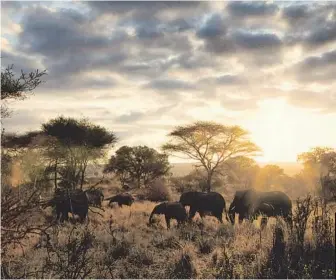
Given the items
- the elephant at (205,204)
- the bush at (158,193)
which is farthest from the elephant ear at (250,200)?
the bush at (158,193)

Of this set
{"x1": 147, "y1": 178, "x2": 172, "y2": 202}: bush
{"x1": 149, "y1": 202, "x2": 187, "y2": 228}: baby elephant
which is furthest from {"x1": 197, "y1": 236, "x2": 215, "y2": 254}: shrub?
{"x1": 147, "y1": 178, "x2": 172, "y2": 202}: bush

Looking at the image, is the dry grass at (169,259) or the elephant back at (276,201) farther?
the elephant back at (276,201)

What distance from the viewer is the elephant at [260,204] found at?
58.3 ft

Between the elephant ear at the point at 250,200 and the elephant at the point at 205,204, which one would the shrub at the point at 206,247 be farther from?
the elephant at the point at 205,204

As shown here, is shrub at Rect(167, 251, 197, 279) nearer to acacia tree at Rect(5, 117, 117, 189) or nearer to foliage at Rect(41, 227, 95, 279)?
foliage at Rect(41, 227, 95, 279)

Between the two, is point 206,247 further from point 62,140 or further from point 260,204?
point 62,140

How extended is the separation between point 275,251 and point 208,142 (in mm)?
33610

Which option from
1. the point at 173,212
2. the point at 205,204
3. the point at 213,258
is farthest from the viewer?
the point at 205,204

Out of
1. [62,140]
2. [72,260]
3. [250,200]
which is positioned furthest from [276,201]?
[62,140]

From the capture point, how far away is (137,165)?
53844 millimetres

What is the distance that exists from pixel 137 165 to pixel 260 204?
120ft

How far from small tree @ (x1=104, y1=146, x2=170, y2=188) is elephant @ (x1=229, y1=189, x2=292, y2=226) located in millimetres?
34497

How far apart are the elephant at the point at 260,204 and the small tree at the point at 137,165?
1358 inches

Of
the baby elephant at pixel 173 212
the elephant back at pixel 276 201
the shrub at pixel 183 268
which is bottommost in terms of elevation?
the shrub at pixel 183 268
